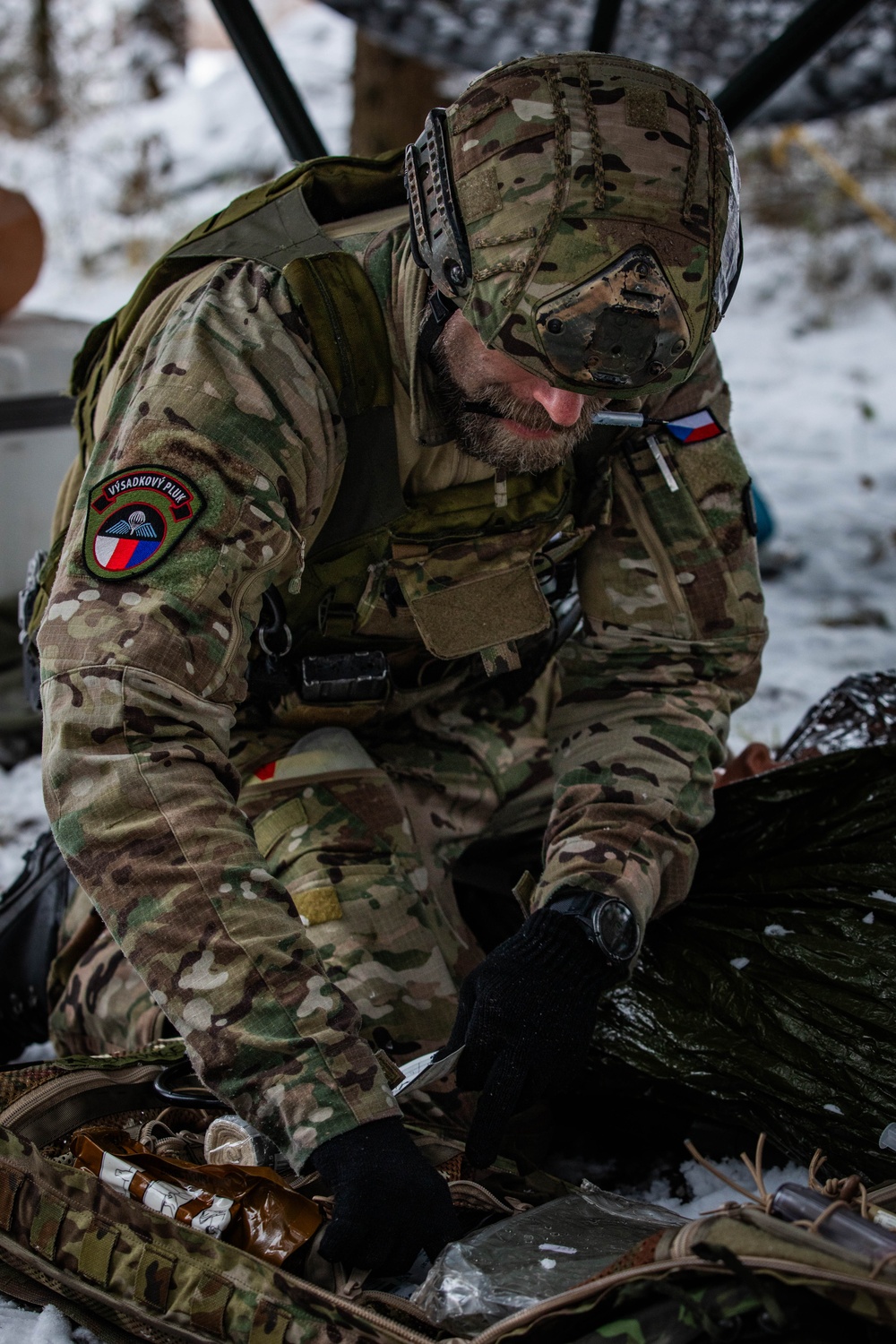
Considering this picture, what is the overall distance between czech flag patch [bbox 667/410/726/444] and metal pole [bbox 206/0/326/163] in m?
1.48

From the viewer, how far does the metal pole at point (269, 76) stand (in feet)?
10.8

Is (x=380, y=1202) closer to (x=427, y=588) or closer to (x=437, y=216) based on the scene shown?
(x=427, y=588)

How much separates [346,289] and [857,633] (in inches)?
115

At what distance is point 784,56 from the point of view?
3.14 m

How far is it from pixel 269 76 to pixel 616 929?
8.00ft

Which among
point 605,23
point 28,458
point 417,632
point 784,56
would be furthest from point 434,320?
point 28,458

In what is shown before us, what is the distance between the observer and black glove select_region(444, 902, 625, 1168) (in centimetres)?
174

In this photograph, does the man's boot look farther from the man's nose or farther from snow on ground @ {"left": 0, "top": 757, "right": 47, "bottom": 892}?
the man's nose

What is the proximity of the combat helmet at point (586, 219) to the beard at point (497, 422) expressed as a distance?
11 centimetres

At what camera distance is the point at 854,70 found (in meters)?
4.55

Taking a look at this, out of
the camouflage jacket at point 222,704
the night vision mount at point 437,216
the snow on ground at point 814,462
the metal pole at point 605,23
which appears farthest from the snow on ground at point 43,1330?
the metal pole at point 605,23

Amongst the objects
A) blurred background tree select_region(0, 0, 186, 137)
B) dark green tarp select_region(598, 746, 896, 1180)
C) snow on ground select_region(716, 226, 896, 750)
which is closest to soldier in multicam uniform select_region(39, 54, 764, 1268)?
dark green tarp select_region(598, 746, 896, 1180)

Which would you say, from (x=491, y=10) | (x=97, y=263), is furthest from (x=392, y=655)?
(x=97, y=263)

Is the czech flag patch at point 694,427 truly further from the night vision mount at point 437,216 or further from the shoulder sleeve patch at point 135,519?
the shoulder sleeve patch at point 135,519
